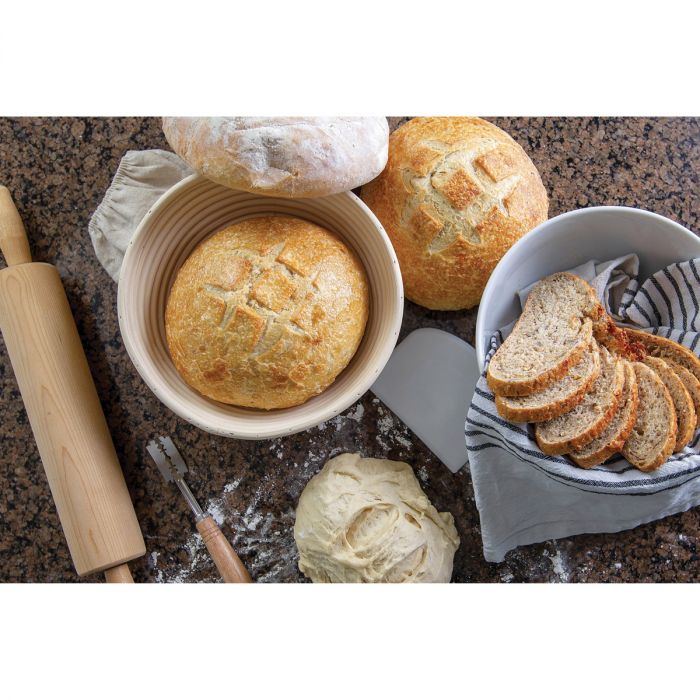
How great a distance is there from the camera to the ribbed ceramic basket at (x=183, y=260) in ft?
3.76

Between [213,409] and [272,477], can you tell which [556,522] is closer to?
[272,477]

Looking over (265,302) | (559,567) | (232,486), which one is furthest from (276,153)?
(559,567)

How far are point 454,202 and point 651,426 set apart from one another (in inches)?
21.7

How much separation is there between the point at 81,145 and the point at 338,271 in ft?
2.48

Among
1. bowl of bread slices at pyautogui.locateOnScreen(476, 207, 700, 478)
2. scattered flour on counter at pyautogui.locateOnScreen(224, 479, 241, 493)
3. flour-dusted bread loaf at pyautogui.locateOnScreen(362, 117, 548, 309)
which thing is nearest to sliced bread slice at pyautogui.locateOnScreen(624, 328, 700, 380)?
bowl of bread slices at pyautogui.locateOnScreen(476, 207, 700, 478)

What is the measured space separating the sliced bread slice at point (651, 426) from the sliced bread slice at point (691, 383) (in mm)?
51

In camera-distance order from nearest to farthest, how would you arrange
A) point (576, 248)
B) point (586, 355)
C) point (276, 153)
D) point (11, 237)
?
1. point (276, 153)
2. point (586, 355)
3. point (576, 248)
4. point (11, 237)

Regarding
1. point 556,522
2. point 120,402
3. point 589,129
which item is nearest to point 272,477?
point 120,402

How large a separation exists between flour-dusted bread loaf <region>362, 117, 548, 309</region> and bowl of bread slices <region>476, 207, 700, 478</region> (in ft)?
0.24

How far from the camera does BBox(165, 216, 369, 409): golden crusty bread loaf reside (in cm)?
109

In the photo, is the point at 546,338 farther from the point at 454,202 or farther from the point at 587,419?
the point at 454,202

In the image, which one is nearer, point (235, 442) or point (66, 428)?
point (66, 428)

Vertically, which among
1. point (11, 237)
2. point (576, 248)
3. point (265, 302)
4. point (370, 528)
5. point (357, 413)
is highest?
point (11, 237)

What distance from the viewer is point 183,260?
1258 mm
